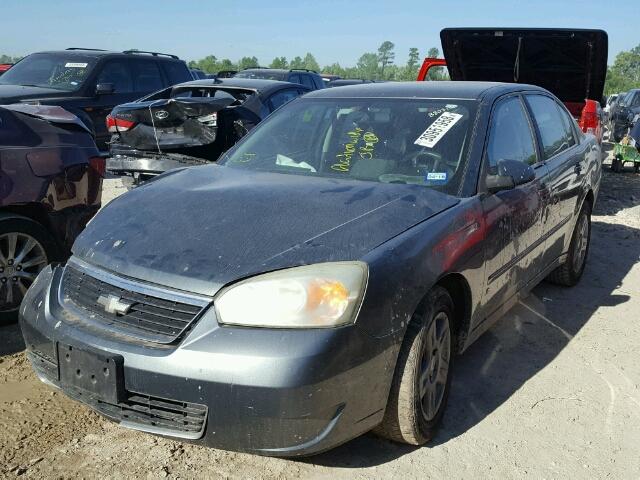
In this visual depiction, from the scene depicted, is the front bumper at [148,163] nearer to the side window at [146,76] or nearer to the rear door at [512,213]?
the rear door at [512,213]

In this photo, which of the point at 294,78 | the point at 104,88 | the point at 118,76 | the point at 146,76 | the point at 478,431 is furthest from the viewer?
the point at 294,78

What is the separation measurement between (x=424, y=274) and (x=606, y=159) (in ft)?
42.7

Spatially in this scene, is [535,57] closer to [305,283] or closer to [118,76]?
[118,76]

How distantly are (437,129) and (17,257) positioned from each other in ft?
9.03

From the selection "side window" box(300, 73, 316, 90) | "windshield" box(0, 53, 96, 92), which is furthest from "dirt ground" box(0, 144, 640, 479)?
"side window" box(300, 73, 316, 90)

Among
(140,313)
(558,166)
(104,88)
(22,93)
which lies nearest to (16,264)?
(140,313)

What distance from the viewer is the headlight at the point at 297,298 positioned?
243 cm

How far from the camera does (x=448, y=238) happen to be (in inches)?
118

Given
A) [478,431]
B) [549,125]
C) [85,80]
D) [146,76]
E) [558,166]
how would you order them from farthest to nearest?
[146,76], [85,80], [549,125], [558,166], [478,431]

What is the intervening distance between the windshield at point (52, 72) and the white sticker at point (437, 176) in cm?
779

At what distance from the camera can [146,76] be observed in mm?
10953

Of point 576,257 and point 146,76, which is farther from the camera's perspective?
point 146,76

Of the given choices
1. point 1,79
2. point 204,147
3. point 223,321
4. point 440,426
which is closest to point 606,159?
point 204,147

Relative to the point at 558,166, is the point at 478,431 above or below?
below
